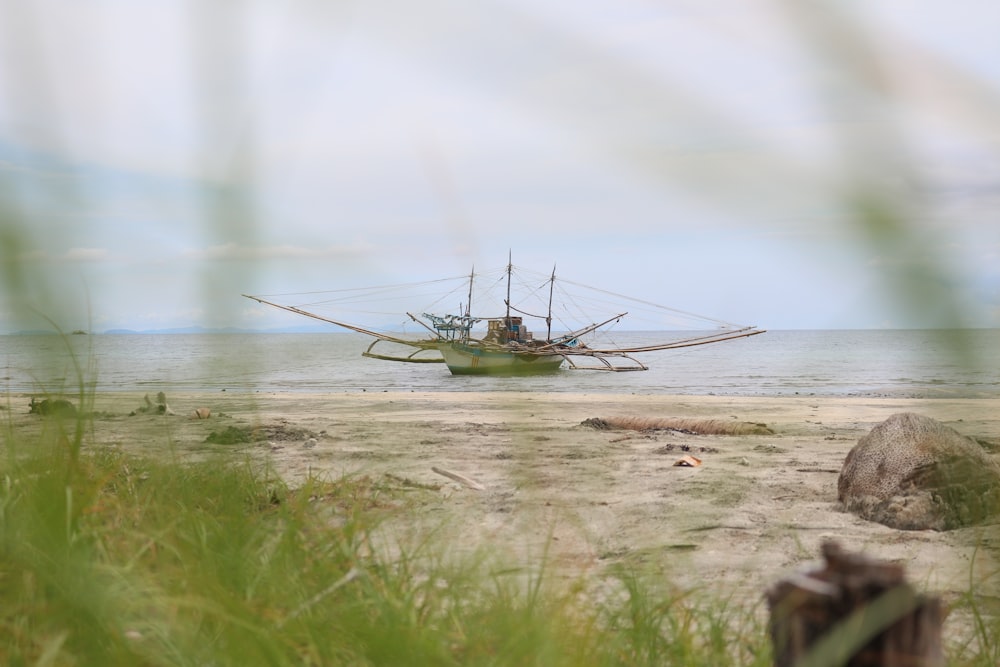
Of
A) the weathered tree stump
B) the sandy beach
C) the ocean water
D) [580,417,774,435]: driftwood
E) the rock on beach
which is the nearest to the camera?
the ocean water

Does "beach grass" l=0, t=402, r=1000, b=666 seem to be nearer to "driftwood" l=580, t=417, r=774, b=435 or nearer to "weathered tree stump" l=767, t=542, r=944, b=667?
"weathered tree stump" l=767, t=542, r=944, b=667

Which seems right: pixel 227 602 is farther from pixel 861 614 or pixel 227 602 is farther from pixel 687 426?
pixel 687 426

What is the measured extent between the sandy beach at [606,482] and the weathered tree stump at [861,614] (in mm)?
55

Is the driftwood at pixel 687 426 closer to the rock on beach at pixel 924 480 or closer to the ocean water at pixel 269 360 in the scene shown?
the rock on beach at pixel 924 480

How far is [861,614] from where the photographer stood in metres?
0.52

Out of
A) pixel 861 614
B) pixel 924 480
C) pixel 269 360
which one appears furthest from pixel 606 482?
pixel 269 360

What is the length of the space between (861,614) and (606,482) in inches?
118

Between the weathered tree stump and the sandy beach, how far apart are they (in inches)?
2.2

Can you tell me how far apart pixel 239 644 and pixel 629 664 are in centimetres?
62

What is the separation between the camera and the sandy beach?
111cm

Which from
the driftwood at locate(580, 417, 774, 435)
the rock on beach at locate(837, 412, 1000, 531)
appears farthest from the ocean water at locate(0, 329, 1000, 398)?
the driftwood at locate(580, 417, 774, 435)

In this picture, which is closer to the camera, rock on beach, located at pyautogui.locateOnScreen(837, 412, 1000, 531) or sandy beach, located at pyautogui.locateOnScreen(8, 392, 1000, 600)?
sandy beach, located at pyautogui.locateOnScreen(8, 392, 1000, 600)

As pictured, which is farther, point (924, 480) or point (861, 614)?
point (924, 480)

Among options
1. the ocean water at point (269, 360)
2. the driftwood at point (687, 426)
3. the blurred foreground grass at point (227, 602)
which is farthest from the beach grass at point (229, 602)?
the driftwood at point (687, 426)
